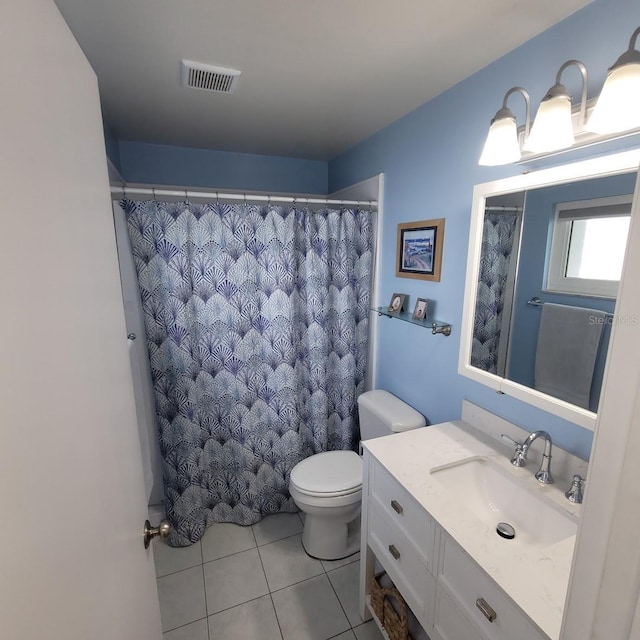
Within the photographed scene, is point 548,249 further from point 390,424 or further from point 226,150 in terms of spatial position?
point 226,150

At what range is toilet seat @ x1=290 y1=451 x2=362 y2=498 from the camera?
68.3 inches

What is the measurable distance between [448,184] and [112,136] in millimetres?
1993

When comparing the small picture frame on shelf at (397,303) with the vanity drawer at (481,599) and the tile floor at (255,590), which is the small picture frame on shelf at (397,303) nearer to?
the vanity drawer at (481,599)

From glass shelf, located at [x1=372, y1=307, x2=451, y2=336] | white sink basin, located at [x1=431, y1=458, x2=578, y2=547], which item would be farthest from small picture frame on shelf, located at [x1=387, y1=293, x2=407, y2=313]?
white sink basin, located at [x1=431, y1=458, x2=578, y2=547]

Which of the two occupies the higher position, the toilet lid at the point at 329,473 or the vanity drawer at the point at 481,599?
the vanity drawer at the point at 481,599

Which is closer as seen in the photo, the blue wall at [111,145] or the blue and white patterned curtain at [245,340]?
the blue and white patterned curtain at [245,340]

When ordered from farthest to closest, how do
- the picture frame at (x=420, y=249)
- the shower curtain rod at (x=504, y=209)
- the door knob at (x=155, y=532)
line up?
the picture frame at (x=420, y=249) → the shower curtain rod at (x=504, y=209) → the door knob at (x=155, y=532)

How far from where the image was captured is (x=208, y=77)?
1.45 metres

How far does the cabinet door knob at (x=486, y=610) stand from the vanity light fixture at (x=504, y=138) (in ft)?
4.26

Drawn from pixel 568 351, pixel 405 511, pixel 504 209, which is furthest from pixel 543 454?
pixel 504 209

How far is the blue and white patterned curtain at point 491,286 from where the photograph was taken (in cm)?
131

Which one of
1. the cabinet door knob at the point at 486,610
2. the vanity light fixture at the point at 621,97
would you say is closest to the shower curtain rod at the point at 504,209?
the vanity light fixture at the point at 621,97

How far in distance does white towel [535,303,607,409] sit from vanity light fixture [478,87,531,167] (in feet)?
1.71

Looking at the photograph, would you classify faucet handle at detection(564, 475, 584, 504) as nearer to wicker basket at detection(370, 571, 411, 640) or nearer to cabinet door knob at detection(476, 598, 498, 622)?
cabinet door knob at detection(476, 598, 498, 622)
